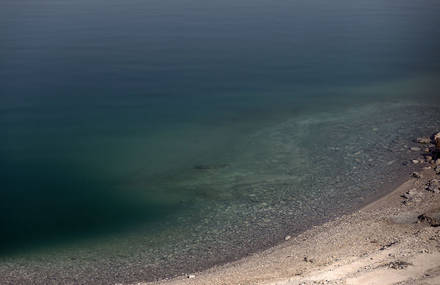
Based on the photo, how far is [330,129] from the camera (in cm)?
1647

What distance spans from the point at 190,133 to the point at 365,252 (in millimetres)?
8432

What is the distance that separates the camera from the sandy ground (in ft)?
26.5

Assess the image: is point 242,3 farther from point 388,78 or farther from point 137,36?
point 388,78

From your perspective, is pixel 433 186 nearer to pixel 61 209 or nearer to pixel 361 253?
pixel 361 253

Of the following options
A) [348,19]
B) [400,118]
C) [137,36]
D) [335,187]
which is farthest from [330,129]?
[348,19]

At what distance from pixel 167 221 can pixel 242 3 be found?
29249 mm

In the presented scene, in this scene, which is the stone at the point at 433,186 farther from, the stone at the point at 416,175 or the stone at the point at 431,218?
the stone at the point at 431,218

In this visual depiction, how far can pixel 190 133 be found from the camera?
1672cm

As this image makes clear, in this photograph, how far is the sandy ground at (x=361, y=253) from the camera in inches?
318

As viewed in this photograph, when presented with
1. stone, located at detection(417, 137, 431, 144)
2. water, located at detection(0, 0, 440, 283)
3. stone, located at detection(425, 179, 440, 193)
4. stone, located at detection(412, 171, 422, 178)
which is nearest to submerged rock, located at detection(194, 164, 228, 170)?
water, located at detection(0, 0, 440, 283)

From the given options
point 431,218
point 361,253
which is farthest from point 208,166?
point 431,218

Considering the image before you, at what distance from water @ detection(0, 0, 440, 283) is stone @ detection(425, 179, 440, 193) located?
1.19 metres

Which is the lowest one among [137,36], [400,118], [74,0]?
[400,118]

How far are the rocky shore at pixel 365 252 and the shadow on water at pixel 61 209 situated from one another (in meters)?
2.88
